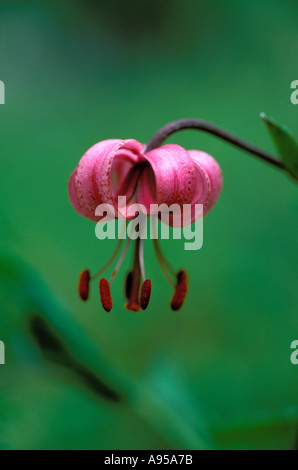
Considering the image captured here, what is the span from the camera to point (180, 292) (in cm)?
102

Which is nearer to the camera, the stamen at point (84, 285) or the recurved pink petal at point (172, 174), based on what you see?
the recurved pink petal at point (172, 174)

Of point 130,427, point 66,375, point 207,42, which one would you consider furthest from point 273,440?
point 207,42

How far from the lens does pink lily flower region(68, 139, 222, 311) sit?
34.2 inches

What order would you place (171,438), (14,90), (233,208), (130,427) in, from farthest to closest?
1. (14,90)
2. (233,208)
3. (130,427)
4. (171,438)

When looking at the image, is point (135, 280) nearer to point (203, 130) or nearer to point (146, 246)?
point (203, 130)

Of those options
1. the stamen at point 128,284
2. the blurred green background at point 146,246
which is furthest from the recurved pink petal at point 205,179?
the blurred green background at point 146,246

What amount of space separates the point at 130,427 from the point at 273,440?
1.50 feet

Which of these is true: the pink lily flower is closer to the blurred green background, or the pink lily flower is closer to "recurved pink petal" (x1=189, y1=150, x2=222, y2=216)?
"recurved pink petal" (x1=189, y1=150, x2=222, y2=216)

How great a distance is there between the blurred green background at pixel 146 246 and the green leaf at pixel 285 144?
16.0 inches

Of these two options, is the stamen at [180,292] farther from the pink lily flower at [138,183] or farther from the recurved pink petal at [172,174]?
the recurved pink petal at [172,174]

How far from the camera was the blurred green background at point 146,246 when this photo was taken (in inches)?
55.1

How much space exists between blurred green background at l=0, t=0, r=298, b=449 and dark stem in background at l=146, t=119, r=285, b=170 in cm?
41
